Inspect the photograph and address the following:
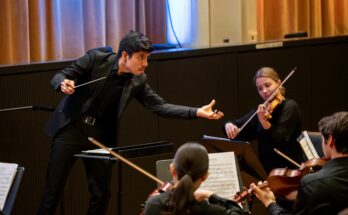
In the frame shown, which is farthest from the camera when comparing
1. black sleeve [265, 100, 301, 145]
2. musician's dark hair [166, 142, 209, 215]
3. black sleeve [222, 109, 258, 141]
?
black sleeve [222, 109, 258, 141]

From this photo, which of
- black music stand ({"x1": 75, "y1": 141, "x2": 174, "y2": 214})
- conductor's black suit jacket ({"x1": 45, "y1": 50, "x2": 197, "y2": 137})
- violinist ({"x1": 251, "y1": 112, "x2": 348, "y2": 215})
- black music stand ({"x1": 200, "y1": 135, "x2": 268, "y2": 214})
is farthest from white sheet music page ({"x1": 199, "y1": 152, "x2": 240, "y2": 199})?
violinist ({"x1": 251, "y1": 112, "x2": 348, "y2": 215})

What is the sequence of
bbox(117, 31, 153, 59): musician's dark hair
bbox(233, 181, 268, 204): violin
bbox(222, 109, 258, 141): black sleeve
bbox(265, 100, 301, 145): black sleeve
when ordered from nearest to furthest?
1. bbox(233, 181, 268, 204): violin
2. bbox(117, 31, 153, 59): musician's dark hair
3. bbox(265, 100, 301, 145): black sleeve
4. bbox(222, 109, 258, 141): black sleeve

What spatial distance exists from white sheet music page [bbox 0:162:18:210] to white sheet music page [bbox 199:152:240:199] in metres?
1.02

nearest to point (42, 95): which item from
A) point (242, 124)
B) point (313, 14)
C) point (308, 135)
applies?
point (242, 124)

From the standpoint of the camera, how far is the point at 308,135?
433 cm

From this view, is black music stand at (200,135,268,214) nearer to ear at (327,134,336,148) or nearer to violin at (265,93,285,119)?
violin at (265,93,285,119)

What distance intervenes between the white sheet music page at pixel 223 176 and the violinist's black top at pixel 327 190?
715 millimetres

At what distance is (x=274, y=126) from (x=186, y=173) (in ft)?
6.23

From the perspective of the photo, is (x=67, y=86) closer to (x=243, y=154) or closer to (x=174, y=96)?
(x=243, y=154)

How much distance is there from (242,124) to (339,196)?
67.2 inches

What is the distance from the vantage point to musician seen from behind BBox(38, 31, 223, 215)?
13.5ft

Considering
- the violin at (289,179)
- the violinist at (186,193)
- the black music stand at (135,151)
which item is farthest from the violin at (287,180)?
the violinist at (186,193)

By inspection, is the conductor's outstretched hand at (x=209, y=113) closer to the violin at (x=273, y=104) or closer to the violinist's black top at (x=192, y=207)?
the violin at (x=273, y=104)

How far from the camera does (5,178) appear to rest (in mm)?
3678
